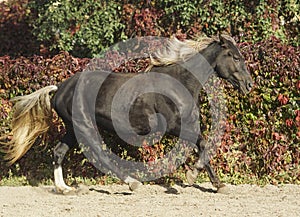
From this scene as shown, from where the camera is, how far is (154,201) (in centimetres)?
714

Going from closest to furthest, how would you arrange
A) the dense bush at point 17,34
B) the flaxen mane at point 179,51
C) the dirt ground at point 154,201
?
the dirt ground at point 154,201 → the flaxen mane at point 179,51 → the dense bush at point 17,34

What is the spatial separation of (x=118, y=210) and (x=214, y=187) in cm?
176

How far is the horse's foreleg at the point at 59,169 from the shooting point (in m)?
7.89

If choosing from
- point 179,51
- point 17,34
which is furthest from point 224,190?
point 17,34

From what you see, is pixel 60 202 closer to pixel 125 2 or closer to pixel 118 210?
pixel 118 210

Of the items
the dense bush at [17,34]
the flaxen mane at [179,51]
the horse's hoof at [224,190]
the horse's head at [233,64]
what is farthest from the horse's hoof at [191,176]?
the dense bush at [17,34]

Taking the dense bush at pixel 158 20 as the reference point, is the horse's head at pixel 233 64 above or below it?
below

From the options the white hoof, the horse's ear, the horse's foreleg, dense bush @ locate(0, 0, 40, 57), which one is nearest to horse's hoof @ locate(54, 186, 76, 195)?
the horse's foreleg

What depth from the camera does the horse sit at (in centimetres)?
754

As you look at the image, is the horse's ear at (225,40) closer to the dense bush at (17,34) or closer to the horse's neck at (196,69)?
the horse's neck at (196,69)

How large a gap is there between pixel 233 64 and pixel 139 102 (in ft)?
4.10

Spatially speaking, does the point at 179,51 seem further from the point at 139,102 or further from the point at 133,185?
the point at 133,185

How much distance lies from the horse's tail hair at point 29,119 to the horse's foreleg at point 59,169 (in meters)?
0.33

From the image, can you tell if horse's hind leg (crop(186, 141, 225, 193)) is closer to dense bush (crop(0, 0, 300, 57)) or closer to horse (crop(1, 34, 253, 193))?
horse (crop(1, 34, 253, 193))
